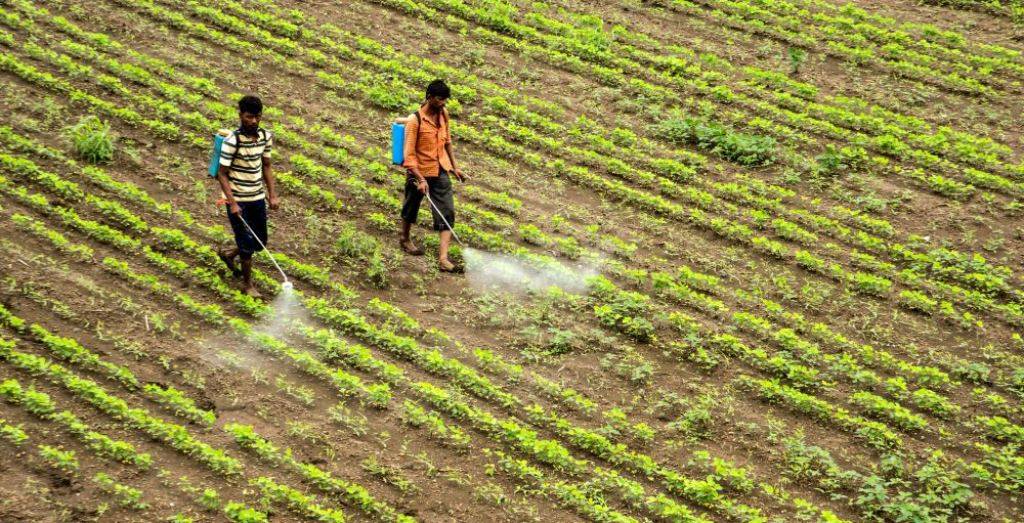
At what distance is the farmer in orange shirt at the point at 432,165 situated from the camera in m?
10.1

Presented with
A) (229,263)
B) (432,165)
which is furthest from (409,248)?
(229,263)

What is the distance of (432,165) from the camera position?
10.2m

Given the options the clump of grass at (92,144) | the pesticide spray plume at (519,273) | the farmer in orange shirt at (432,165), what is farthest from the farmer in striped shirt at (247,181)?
the clump of grass at (92,144)

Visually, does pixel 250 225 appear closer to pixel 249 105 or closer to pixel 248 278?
pixel 248 278

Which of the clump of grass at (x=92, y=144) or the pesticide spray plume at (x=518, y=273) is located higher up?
the clump of grass at (x=92, y=144)

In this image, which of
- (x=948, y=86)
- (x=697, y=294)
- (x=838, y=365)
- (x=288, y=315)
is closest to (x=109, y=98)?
(x=288, y=315)

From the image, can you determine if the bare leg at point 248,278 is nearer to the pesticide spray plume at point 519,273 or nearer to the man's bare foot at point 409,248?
the man's bare foot at point 409,248

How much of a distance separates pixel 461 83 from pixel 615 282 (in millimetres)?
4636

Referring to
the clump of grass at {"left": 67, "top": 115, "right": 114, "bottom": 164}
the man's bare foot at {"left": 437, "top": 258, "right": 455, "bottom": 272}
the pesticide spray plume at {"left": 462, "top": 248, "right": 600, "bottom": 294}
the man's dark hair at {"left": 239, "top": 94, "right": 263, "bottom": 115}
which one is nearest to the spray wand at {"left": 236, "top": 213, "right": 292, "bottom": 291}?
the man's dark hair at {"left": 239, "top": 94, "right": 263, "bottom": 115}

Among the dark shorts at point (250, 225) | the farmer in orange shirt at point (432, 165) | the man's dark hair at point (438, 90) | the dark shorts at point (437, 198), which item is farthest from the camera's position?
the dark shorts at point (437, 198)

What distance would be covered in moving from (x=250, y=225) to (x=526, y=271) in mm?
2985

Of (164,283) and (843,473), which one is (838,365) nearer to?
(843,473)

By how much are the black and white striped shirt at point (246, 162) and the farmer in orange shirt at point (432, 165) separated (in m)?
1.55

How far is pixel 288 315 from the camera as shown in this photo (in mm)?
9469
